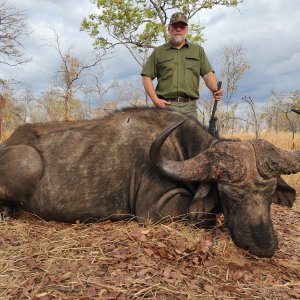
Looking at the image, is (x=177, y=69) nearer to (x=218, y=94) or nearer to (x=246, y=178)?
(x=218, y=94)

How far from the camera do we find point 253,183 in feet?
11.8

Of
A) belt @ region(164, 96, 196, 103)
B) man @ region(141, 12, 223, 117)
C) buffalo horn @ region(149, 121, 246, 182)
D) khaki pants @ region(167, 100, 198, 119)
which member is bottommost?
buffalo horn @ region(149, 121, 246, 182)

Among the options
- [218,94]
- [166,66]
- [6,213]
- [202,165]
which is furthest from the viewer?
[166,66]

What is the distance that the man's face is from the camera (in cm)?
636

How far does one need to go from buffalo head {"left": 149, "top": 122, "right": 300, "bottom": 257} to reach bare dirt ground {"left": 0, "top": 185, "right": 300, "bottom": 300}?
0.69 feet

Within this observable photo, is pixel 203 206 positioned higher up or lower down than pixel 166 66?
lower down

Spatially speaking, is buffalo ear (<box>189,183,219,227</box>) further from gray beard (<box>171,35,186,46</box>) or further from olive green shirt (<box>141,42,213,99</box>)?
gray beard (<box>171,35,186,46</box>)

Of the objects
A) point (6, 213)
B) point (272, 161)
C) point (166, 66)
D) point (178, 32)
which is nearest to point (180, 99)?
point (166, 66)

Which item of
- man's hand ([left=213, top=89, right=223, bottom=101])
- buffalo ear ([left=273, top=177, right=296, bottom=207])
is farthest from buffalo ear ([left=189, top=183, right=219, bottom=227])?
man's hand ([left=213, top=89, right=223, bottom=101])

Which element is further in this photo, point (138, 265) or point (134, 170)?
point (134, 170)

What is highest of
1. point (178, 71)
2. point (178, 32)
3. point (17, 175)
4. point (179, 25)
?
point (179, 25)

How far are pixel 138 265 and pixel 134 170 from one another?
1585mm

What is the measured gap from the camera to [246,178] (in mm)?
3578

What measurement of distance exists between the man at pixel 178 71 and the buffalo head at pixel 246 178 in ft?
8.26
